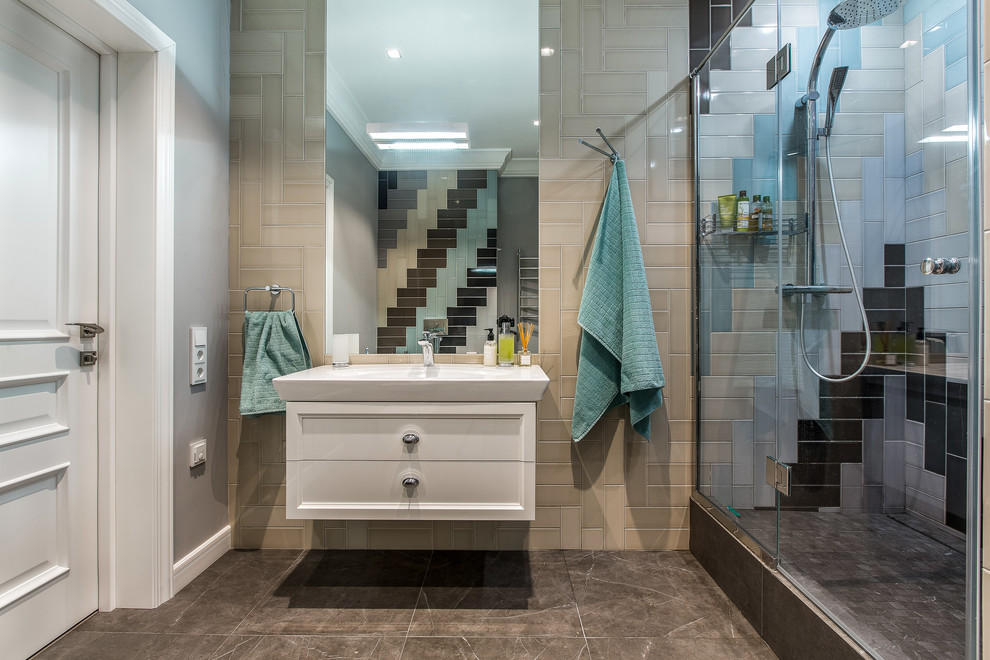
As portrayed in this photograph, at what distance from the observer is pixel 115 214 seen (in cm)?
157

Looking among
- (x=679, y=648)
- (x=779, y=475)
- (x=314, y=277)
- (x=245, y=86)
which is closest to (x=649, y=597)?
(x=679, y=648)

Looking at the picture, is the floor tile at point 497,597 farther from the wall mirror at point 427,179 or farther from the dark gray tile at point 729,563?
the wall mirror at point 427,179

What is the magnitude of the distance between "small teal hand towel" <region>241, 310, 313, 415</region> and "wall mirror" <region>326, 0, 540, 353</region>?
0.58ft

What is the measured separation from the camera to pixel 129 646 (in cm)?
140

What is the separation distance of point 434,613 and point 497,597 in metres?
0.23

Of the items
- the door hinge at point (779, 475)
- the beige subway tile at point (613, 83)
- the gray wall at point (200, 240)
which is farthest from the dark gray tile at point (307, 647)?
the beige subway tile at point (613, 83)

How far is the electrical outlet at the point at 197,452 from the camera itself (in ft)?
5.78

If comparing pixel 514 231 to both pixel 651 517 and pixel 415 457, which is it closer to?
pixel 415 457

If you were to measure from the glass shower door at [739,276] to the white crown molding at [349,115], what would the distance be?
138 cm

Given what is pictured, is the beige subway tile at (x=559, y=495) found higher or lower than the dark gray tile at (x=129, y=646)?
higher

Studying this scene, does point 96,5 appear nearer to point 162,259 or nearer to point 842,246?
point 162,259

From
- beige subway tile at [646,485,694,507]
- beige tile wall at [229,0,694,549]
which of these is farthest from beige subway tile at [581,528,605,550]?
beige subway tile at [646,485,694,507]

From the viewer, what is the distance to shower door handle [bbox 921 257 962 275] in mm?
1081

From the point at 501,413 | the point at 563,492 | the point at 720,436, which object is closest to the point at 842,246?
the point at 720,436
